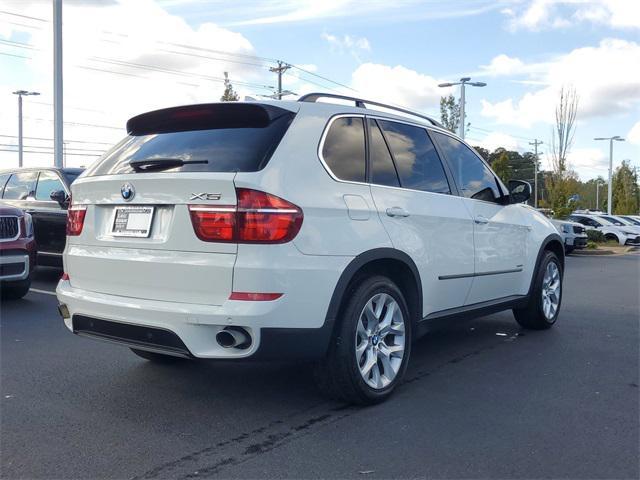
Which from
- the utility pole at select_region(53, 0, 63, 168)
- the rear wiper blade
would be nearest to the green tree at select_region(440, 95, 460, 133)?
the utility pole at select_region(53, 0, 63, 168)

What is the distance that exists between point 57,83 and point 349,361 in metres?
15.9

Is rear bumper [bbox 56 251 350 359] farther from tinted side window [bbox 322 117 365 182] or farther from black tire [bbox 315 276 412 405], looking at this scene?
tinted side window [bbox 322 117 365 182]

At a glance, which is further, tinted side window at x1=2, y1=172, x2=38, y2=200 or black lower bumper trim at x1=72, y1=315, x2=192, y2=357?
tinted side window at x1=2, y1=172, x2=38, y2=200

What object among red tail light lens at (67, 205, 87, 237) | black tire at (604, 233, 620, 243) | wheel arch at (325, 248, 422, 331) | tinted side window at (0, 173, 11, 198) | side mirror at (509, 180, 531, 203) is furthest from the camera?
black tire at (604, 233, 620, 243)

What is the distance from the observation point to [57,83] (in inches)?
691

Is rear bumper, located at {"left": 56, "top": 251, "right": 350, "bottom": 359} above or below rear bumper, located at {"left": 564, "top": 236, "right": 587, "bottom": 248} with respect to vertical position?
above

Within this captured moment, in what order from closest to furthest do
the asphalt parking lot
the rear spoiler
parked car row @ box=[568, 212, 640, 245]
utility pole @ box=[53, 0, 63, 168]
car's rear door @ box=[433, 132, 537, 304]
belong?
1. the asphalt parking lot
2. the rear spoiler
3. car's rear door @ box=[433, 132, 537, 304]
4. utility pole @ box=[53, 0, 63, 168]
5. parked car row @ box=[568, 212, 640, 245]

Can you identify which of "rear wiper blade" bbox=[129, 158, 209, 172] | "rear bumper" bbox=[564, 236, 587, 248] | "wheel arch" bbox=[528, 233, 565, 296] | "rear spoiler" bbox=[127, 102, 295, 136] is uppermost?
"rear spoiler" bbox=[127, 102, 295, 136]

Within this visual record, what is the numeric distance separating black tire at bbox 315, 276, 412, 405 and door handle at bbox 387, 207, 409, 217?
43cm

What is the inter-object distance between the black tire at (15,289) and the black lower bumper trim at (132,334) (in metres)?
4.28

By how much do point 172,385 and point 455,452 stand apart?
2.10m

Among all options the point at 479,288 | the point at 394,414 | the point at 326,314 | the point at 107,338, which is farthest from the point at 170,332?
the point at 479,288

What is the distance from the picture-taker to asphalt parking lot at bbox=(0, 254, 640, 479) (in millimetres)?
3373

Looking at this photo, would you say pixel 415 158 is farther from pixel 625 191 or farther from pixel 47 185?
pixel 625 191
